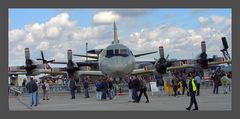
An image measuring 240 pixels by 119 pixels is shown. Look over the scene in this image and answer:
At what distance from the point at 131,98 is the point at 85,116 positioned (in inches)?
329

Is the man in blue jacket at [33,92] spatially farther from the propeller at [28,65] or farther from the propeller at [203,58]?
the propeller at [203,58]

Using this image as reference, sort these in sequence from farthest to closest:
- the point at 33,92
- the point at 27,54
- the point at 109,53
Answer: the point at 27,54, the point at 109,53, the point at 33,92

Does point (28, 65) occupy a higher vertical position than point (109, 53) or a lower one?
lower

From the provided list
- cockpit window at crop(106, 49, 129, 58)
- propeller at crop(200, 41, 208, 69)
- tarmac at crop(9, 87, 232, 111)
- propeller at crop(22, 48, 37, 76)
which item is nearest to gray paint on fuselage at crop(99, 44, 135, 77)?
cockpit window at crop(106, 49, 129, 58)

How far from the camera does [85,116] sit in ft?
49.1

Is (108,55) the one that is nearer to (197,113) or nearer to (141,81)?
(141,81)

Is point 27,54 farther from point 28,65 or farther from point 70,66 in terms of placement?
point 70,66

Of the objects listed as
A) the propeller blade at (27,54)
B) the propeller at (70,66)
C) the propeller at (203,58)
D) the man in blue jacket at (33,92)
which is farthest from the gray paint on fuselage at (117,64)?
the man in blue jacket at (33,92)

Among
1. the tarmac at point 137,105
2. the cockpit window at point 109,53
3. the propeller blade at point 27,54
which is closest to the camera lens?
the tarmac at point 137,105

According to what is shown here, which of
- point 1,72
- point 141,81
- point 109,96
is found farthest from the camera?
point 109,96

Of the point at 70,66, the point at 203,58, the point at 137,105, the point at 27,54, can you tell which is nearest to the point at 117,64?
Result: the point at 70,66

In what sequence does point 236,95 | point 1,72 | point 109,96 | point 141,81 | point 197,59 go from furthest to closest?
point 197,59, point 109,96, point 141,81, point 236,95, point 1,72

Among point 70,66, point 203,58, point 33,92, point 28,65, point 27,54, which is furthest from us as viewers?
point 28,65

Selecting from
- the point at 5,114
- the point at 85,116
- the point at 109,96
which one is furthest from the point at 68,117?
the point at 109,96
